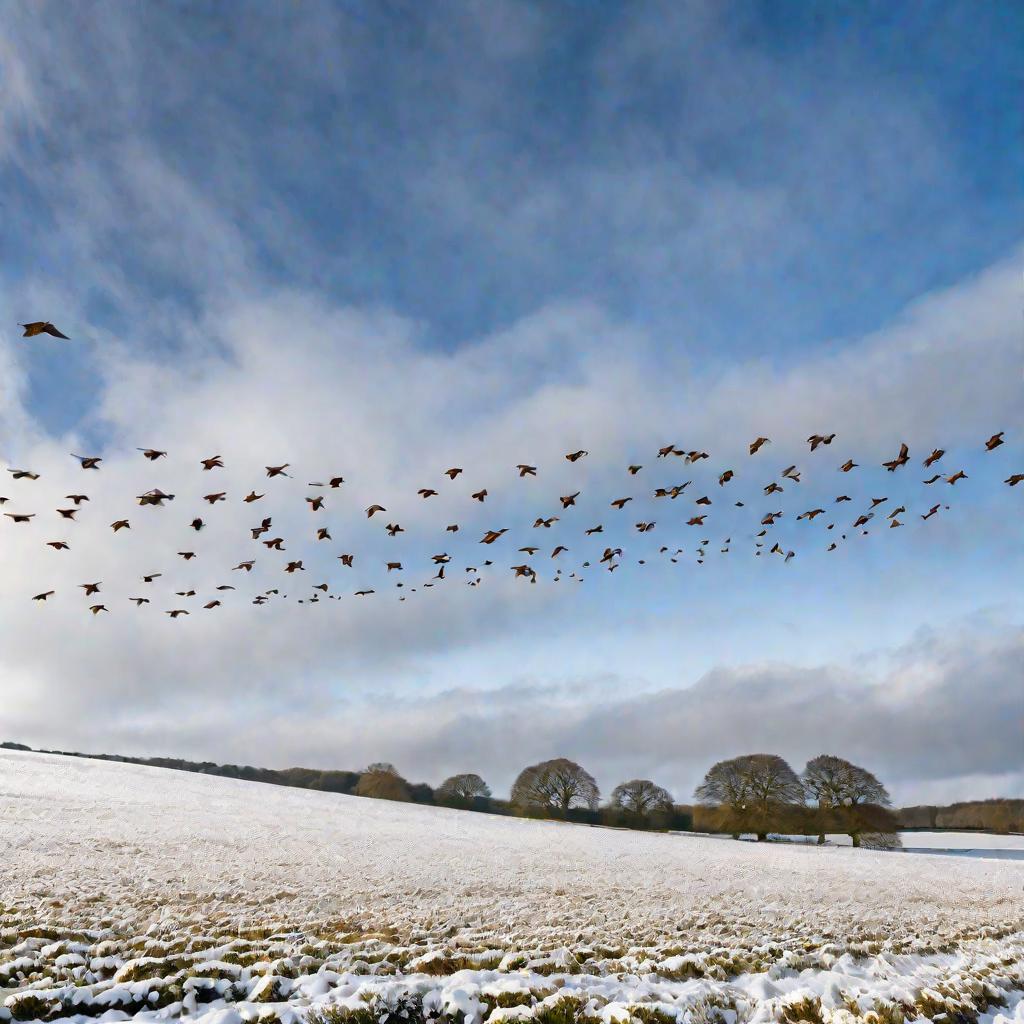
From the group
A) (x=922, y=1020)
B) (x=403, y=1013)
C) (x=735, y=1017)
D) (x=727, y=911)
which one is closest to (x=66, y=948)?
(x=403, y=1013)

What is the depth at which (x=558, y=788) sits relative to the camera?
7606 centimetres

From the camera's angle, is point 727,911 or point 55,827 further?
point 55,827

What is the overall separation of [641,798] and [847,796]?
25.2 meters

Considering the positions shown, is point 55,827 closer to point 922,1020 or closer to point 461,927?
point 461,927

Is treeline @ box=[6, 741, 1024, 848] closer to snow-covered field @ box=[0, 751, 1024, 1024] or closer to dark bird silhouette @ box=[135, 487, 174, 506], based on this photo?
snow-covered field @ box=[0, 751, 1024, 1024]

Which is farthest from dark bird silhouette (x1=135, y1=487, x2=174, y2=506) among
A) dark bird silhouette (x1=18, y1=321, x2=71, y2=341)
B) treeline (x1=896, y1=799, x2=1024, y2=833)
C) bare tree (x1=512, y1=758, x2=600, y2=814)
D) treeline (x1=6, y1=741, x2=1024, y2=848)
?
treeline (x1=896, y1=799, x2=1024, y2=833)

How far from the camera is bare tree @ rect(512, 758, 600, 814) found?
75.3 m

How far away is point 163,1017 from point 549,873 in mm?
20376

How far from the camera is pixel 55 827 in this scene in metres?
26.7

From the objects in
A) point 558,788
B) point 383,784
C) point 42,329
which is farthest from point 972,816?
point 42,329

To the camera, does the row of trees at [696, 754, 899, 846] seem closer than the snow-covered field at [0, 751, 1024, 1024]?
No

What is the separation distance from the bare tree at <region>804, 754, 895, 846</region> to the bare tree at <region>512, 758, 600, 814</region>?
24721 mm

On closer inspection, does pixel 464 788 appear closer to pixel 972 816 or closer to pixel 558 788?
pixel 558 788

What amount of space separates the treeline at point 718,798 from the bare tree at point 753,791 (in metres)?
0.10
